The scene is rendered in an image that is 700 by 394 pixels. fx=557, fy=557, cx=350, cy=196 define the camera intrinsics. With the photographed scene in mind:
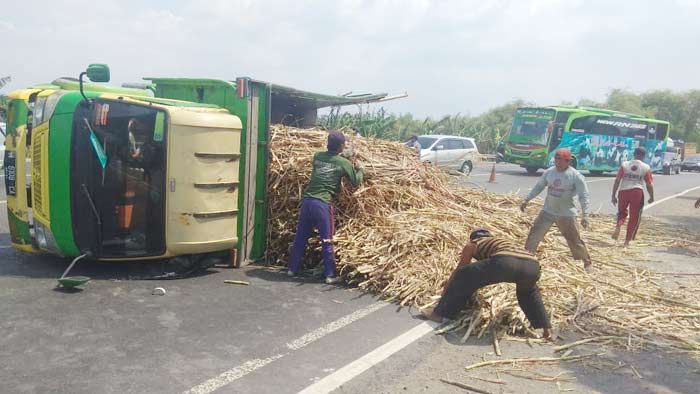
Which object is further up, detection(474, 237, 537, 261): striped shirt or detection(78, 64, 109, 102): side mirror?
detection(78, 64, 109, 102): side mirror

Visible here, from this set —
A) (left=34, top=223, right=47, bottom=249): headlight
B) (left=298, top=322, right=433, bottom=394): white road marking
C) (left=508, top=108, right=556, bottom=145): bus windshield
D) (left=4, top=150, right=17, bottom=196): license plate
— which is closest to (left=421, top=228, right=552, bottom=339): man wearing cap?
(left=298, top=322, right=433, bottom=394): white road marking

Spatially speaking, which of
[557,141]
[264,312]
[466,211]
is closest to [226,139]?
[264,312]

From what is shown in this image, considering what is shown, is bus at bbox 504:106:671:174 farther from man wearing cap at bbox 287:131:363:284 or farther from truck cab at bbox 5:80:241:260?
truck cab at bbox 5:80:241:260

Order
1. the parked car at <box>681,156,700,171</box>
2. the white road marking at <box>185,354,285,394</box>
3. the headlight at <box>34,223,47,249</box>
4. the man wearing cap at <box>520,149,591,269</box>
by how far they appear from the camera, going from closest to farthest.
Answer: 1. the white road marking at <box>185,354,285,394</box>
2. the headlight at <box>34,223,47,249</box>
3. the man wearing cap at <box>520,149,591,269</box>
4. the parked car at <box>681,156,700,171</box>

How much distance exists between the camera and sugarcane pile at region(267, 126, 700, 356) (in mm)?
5164

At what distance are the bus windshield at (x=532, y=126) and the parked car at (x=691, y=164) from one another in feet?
86.0

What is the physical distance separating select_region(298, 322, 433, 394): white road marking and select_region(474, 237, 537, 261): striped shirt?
0.81 meters

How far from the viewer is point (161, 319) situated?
4.83 meters

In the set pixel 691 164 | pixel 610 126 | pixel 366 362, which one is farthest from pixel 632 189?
pixel 691 164

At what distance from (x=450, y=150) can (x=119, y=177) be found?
696 inches

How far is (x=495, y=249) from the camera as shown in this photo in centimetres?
485

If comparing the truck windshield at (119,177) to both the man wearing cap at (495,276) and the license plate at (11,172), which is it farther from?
the man wearing cap at (495,276)

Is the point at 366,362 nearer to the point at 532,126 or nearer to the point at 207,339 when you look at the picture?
the point at 207,339

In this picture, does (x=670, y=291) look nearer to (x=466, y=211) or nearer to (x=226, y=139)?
(x=466, y=211)
